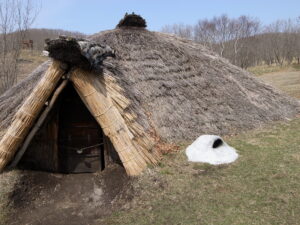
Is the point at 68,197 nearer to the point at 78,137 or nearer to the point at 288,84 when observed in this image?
the point at 78,137

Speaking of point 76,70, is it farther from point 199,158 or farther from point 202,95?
point 202,95

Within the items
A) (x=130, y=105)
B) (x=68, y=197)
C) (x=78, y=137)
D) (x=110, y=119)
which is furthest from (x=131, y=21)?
(x=68, y=197)

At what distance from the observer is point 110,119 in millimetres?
5574

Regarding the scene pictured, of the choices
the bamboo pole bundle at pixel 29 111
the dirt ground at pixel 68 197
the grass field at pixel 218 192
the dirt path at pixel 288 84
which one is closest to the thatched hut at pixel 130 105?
the bamboo pole bundle at pixel 29 111

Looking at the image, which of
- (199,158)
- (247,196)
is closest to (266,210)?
(247,196)

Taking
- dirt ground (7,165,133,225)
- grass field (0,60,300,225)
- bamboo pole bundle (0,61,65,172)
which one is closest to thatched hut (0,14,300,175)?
bamboo pole bundle (0,61,65,172)

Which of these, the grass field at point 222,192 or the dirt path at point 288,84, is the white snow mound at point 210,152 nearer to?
the grass field at point 222,192

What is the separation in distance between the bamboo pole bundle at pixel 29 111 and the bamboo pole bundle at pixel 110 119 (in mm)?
362

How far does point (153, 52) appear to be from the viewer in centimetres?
854

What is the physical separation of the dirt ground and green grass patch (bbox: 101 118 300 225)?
0.39m

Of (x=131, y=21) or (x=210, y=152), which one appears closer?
(x=210, y=152)

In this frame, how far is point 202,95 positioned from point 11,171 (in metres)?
5.18

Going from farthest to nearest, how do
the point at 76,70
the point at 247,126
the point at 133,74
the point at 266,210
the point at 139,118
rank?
the point at 247,126
the point at 133,74
the point at 139,118
the point at 76,70
the point at 266,210

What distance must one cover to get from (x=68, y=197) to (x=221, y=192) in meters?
2.87
